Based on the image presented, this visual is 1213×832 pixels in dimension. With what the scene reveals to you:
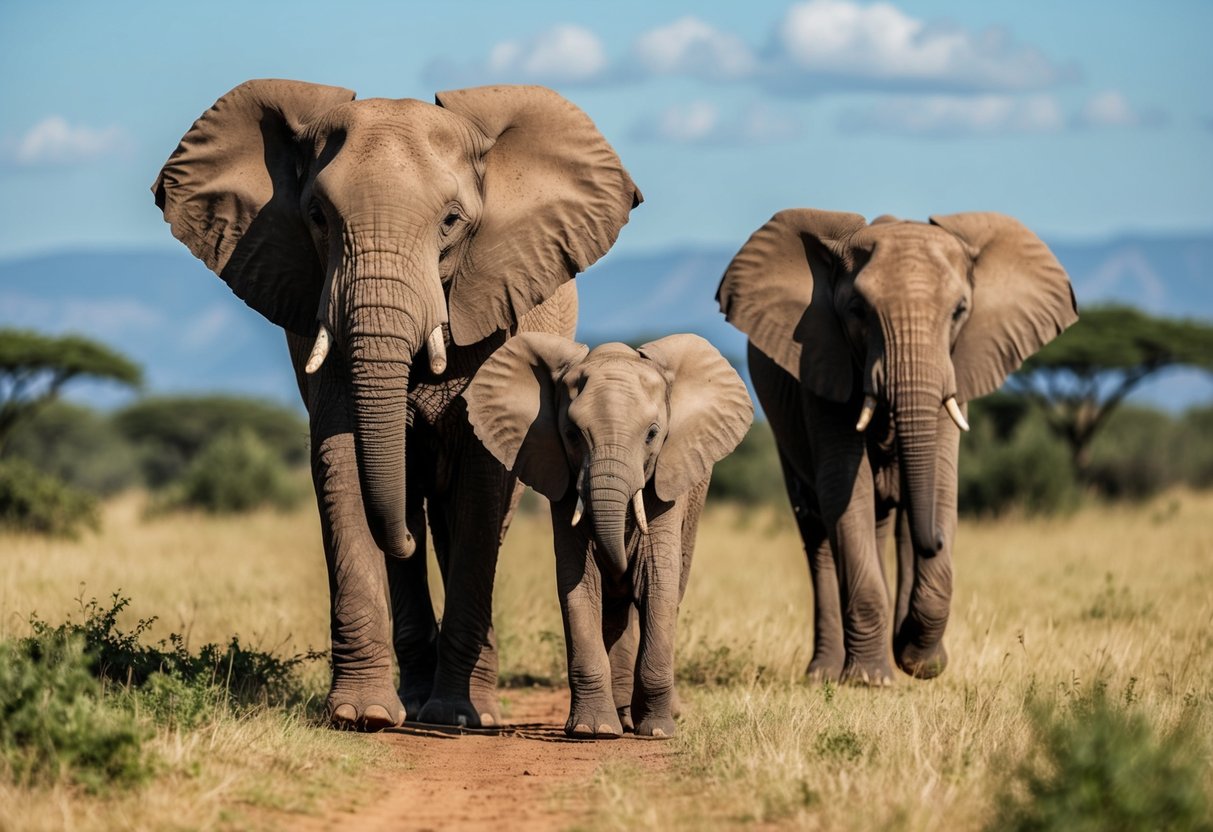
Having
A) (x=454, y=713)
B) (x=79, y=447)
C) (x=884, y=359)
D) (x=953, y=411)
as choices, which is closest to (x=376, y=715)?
(x=454, y=713)

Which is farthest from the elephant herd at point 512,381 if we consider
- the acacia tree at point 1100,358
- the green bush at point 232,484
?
the acacia tree at point 1100,358

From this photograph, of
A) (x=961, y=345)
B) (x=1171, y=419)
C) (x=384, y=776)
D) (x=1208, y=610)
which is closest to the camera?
(x=384, y=776)

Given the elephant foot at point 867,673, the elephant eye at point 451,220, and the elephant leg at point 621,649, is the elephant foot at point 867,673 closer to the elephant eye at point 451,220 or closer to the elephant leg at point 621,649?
the elephant leg at point 621,649

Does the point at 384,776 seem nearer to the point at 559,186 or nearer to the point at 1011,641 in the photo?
the point at 559,186

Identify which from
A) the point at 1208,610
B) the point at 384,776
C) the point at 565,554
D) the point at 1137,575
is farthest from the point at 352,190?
the point at 1137,575

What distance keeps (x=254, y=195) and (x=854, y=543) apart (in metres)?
3.57

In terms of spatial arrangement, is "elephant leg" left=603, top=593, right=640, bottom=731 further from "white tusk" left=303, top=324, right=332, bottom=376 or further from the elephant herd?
"white tusk" left=303, top=324, right=332, bottom=376

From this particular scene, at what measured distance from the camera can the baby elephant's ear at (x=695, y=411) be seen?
8938mm

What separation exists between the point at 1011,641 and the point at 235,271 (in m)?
5.03

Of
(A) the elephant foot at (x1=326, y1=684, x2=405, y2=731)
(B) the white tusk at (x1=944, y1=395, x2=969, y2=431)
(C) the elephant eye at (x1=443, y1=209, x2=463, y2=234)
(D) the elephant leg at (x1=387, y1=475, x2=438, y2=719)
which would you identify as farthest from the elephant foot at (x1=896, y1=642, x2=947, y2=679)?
(C) the elephant eye at (x1=443, y1=209, x2=463, y2=234)

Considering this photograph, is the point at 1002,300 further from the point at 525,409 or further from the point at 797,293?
the point at 525,409

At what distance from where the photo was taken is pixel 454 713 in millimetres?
9664

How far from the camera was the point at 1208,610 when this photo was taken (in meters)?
12.7

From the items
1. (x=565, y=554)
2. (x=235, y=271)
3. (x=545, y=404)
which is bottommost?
(x=565, y=554)
